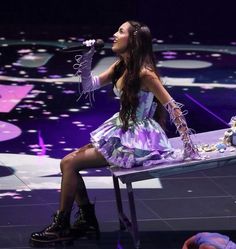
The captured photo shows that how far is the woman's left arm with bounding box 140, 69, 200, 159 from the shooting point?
521cm

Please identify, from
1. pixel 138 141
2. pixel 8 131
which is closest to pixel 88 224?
pixel 138 141

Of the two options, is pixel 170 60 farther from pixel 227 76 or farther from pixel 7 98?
pixel 7 98

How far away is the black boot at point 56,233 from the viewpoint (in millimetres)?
5375

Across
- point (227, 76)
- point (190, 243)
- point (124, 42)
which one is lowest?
point (227, 76)

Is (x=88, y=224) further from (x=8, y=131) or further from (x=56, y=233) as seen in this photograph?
(x=8, y=131)

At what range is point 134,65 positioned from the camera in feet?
17.4

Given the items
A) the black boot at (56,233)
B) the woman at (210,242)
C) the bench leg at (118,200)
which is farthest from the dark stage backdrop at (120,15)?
the woman at (210,242)

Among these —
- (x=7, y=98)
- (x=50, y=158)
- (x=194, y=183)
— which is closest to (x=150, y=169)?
(x=194, y=183)

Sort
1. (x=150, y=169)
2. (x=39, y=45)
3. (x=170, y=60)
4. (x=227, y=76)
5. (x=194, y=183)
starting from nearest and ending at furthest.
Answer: (x=150, y=169)
(x=194, y=183)
(x=227, y=76)
(x=170, y=60)
(x=39, y=45)

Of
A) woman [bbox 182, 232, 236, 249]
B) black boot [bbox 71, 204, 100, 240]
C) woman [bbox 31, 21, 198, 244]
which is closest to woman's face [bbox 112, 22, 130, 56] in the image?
woman [bbox 31, 21, 198, 244]

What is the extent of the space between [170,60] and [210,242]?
26.4 ft

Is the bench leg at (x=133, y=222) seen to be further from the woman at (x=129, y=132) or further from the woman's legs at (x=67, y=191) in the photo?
the woman's legs at (x=67, y=191)

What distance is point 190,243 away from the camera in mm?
4230

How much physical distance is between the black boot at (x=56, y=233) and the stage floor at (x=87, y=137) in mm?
71
